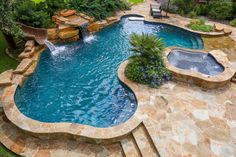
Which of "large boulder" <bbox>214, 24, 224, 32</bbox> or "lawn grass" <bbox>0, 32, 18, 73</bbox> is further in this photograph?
"large boulder" <bbox>214, 24, 224, 32</bbox>

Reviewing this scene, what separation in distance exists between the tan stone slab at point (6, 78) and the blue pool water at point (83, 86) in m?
0.45

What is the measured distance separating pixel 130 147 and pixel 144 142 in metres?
0.42

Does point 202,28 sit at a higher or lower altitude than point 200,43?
higher

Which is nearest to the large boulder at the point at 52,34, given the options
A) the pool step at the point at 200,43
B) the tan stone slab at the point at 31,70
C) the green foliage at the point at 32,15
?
the green foliage at the point at 32,15

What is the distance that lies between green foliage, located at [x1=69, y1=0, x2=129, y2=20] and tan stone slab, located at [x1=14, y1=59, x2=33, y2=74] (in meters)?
4.74

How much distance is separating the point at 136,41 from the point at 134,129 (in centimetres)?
347

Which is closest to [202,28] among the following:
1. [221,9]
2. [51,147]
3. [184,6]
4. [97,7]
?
[221,9]

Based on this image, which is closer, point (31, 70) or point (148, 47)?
point (148, 47)

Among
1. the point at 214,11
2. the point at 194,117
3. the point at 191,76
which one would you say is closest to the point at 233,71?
the point at 191,76

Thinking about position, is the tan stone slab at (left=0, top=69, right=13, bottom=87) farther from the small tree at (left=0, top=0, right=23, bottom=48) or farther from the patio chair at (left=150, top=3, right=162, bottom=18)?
the patio chair at (left=150, top=3, right=162, bottom=18)

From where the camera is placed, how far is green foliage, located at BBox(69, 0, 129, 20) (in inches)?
500

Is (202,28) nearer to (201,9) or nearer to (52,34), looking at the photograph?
(201,9)

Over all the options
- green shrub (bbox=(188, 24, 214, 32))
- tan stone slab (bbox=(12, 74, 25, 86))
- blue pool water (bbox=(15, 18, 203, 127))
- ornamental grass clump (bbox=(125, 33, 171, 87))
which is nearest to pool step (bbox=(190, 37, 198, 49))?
blue pool water (bbox=(15, 18, 203, 127))

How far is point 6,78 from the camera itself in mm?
8266
